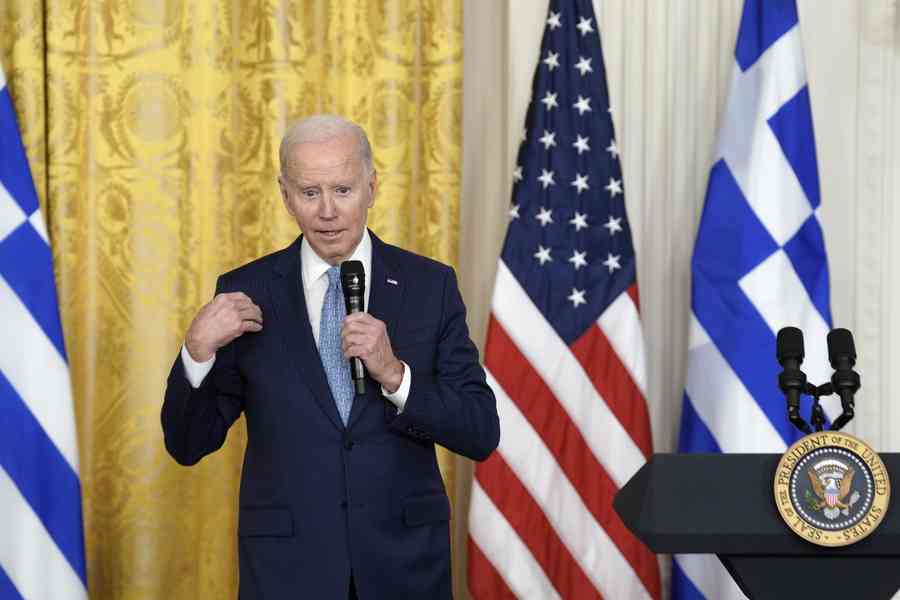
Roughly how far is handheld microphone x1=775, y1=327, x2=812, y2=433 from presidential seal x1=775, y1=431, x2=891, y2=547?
0.37 ft

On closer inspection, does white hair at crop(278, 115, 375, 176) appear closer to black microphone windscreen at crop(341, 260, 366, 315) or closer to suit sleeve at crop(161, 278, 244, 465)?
black microphone windscreen at crop(341, 260, 366, 315)

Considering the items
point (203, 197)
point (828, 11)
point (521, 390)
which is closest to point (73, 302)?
point (203, 197)

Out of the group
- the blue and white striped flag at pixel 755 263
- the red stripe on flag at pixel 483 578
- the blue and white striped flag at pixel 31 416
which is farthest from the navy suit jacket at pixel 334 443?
the blue and white striped flag at pixel 755 263

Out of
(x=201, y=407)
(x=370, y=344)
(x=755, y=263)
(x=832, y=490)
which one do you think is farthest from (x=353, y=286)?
(x=755, y=263)

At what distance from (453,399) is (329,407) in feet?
0.87

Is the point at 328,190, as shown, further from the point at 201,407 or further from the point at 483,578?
the point at 483,578

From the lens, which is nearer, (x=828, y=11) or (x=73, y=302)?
(x=73, y=302)

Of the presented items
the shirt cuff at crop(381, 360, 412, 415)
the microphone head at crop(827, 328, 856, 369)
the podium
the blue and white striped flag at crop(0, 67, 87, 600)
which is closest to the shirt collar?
the shirt cuff at crop(381, 360, 412, 415)

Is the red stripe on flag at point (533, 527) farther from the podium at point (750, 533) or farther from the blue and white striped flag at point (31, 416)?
the podium at point (750, 533)

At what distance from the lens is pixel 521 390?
432cm

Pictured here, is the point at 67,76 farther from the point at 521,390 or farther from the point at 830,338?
the point at 830,338

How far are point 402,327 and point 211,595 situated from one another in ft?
7.28

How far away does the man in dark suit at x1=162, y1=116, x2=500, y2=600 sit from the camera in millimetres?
2492

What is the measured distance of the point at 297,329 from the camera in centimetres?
259
